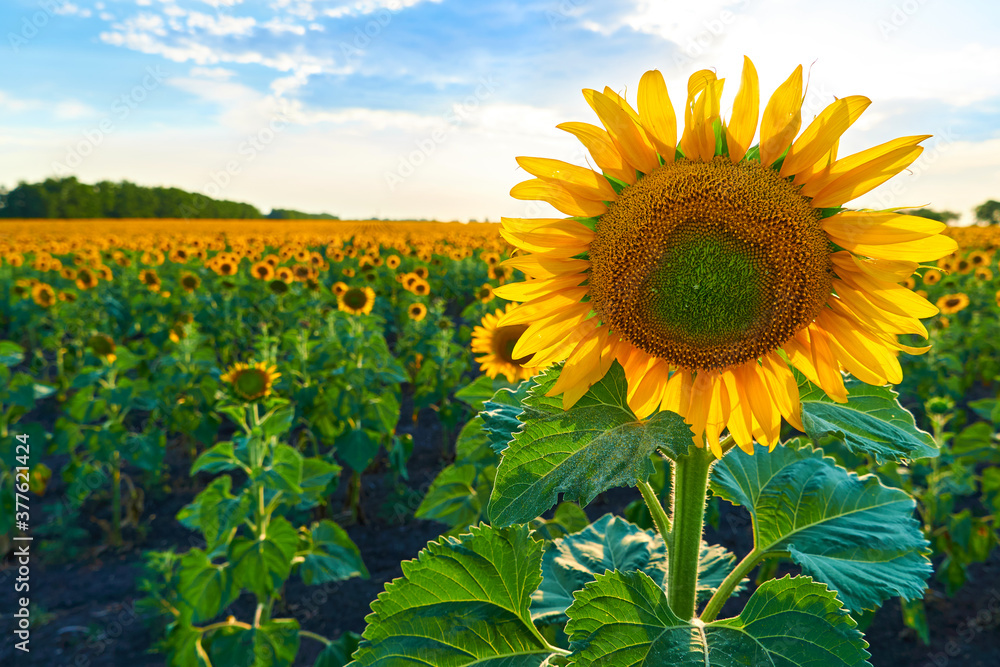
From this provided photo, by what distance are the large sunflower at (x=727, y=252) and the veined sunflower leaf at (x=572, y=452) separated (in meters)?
0.05

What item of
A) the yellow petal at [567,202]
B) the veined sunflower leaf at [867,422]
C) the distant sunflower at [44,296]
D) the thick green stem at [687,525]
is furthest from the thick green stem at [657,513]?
the distant sunflower at [44,296]

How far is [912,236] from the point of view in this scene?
934mm

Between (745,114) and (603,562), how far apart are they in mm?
1124

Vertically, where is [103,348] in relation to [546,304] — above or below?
below

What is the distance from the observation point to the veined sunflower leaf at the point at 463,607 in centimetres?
115

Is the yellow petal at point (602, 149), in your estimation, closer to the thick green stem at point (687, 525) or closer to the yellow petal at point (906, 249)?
the yellow petal at point (906, 249)

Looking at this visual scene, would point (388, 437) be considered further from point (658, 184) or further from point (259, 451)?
point (658, 184)

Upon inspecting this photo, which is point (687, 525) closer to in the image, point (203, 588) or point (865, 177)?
point (865, 177)

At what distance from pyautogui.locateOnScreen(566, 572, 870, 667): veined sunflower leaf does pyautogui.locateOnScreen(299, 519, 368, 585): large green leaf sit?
2967 millimetres

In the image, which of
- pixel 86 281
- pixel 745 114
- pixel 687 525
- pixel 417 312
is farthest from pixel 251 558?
pixel 86 281

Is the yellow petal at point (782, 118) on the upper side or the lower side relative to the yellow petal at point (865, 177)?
upper

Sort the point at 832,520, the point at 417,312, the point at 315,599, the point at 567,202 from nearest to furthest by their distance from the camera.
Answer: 1. the point at 567,202
2. the point at 832,520
3. the point at 315,599
4. the point at 417,312

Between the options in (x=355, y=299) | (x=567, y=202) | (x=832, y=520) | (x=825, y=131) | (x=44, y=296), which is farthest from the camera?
(x=44, y=296)

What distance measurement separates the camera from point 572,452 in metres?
0.96
